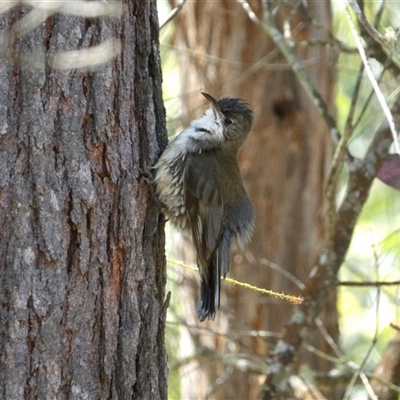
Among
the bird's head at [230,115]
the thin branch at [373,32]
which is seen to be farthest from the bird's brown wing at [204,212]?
the thin branch at [373,32]

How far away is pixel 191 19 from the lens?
6.01 meters

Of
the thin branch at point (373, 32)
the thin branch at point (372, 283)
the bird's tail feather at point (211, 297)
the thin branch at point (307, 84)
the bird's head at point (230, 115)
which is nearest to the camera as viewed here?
the thin branch at point (373, 32)

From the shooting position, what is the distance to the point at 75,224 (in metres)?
2.64

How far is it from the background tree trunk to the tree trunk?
9.68 ft

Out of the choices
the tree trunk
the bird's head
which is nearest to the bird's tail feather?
the tree trunk

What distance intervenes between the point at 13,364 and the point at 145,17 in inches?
58.3

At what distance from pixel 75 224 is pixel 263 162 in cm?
348

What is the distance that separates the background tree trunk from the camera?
5875mm

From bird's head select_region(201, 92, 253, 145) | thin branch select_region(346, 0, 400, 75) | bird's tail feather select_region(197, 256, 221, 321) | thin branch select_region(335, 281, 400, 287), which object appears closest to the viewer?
thin branch select_region(346, 0, 400, 75)

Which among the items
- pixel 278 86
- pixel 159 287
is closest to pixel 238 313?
pixel 278 86

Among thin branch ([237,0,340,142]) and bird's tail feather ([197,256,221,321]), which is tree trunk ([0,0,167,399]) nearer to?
bird's tail feather ([197,256,221,321])

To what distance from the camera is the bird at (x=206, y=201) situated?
11.5 feet

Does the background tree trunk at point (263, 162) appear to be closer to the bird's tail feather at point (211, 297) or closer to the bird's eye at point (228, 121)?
the bird's eye at point (228, 121)

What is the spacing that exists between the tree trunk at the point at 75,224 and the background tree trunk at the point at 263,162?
2951 mm
